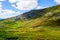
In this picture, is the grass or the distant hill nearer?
the grass

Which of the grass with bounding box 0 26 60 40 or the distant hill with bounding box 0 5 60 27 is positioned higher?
the distant hill with bounding box 0 5 60 27

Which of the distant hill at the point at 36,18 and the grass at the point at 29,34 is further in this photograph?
the distant hill at the point at 36,18

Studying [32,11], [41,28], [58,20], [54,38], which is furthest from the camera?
[32,11]

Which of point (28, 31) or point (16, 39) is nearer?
point (16, 39)

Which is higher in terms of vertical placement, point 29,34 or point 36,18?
point 36,18

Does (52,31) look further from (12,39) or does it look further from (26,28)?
(12,39)

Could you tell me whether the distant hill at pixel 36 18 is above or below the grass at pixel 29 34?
above

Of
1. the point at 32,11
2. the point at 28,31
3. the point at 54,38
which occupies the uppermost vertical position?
the point at 32,11

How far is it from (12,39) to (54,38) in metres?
6.67

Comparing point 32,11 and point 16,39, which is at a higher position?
point 32,11

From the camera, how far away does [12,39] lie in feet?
94.9

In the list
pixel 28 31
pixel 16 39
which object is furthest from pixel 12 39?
pixel 28 31

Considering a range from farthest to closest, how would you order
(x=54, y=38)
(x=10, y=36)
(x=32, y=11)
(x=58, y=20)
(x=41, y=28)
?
1. (x=32, y=11)
2. (x=58, y=20)
3. (x=41, y=28)
4. (x=10, y=36)
5. (x=54, y=38)

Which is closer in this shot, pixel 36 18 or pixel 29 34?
pixel 29 34
